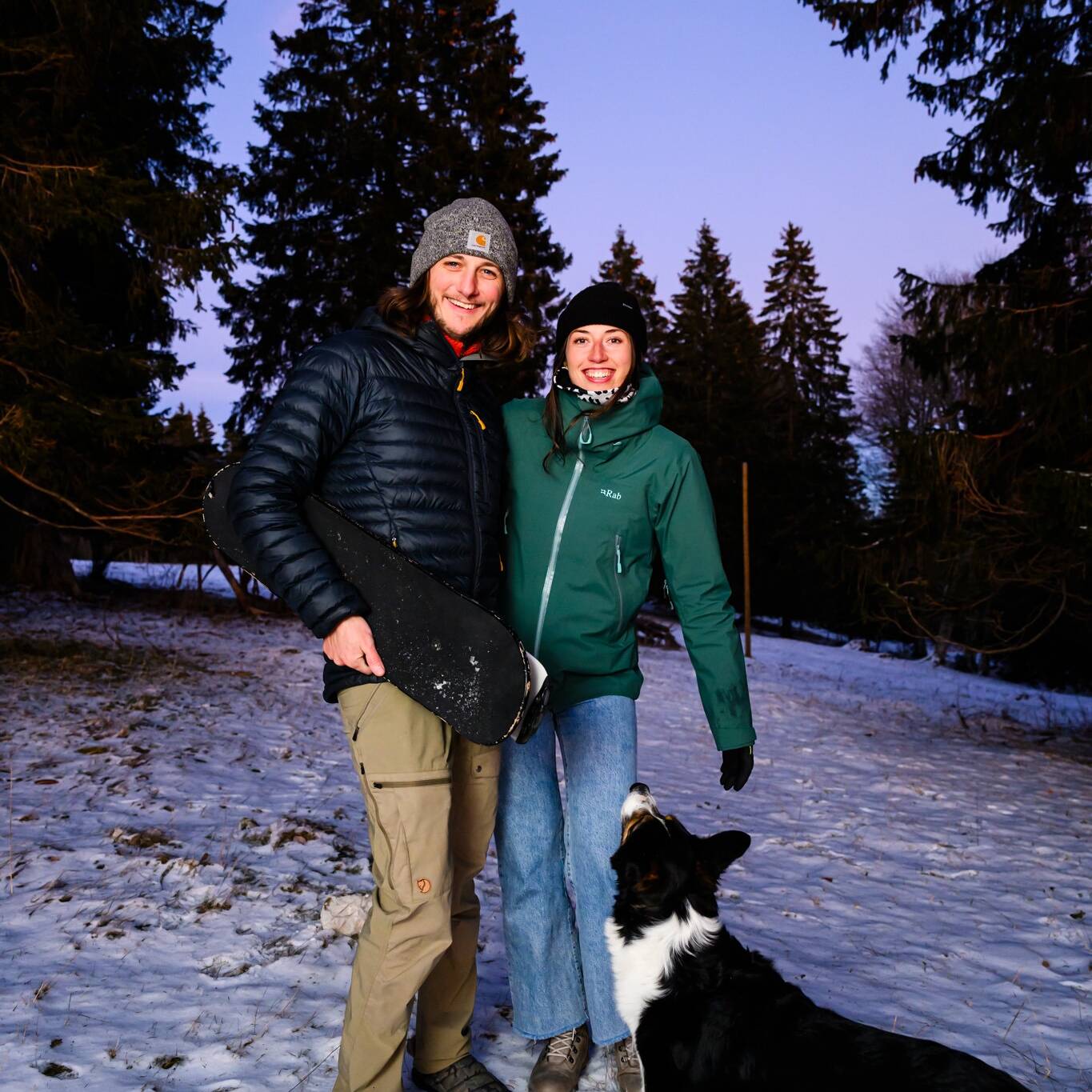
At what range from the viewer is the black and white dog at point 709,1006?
213 cm

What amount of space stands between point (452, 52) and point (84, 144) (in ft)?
32.0

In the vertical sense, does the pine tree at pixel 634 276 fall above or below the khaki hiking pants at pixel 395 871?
above

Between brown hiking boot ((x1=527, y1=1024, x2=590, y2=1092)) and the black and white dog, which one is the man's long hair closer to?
the black and white dog

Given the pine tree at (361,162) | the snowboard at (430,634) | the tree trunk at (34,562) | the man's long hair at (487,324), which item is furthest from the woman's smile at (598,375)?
the tree trunk at (34,562)

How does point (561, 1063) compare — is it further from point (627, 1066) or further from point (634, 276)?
point (634, 276)

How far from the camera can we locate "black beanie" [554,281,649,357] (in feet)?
10.1

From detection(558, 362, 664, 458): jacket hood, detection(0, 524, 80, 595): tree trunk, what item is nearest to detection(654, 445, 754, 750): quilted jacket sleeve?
detection(558, 362, 664, 458): jacket hood

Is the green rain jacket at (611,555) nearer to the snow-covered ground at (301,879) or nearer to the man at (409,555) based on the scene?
the man at (409,555)

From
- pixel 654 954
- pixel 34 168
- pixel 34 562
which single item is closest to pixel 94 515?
pixel 34 168

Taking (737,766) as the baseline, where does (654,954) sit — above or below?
below

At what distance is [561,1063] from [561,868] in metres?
0.67

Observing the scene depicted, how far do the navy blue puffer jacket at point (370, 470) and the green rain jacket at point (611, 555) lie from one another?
27 centimetres

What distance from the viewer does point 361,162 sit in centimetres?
1582

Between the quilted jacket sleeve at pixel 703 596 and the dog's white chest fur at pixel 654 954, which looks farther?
the quilted jacket sleeve at pixel 703 596
